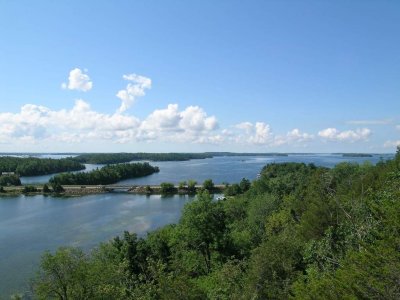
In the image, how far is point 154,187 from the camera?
92875 mm

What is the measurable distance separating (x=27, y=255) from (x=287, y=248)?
27.5m

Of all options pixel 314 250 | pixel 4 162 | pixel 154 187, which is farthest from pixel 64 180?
pixel 314 250

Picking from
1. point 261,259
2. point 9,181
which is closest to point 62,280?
point 261,259

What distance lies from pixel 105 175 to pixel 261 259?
3863 inches

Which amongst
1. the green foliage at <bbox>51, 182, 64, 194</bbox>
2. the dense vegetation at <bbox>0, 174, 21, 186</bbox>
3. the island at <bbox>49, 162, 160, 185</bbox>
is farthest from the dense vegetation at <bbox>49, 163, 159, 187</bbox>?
the dense vegetation at <bbox>0, 174, 21, 186</bbox>

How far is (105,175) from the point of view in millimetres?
109125

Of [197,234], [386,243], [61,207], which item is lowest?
[61,207]

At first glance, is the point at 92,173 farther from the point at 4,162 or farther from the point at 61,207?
the point at 4,162

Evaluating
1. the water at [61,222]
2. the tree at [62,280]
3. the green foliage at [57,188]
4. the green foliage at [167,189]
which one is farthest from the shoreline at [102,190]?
the tree at [62,280]

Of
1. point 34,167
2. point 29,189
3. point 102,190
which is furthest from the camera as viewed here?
point 34,167

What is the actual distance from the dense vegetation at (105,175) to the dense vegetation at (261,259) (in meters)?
71.9

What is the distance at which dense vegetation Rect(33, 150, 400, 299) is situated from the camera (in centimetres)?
941

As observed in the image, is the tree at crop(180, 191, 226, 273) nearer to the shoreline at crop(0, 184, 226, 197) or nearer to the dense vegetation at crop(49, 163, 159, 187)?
the shoreline at crop(0, 184, 226, 197)

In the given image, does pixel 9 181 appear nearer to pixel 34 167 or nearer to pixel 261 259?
pixel 34 167
